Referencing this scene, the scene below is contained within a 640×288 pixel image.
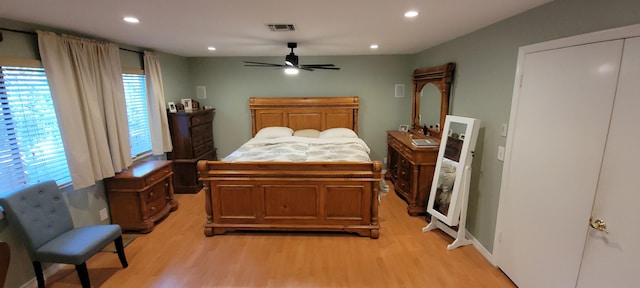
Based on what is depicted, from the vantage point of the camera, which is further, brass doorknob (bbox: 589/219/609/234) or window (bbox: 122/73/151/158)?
window (bbox: 122/73/151/158)

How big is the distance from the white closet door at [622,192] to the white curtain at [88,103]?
408 centimetres

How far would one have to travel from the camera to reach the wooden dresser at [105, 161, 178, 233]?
3.12 m

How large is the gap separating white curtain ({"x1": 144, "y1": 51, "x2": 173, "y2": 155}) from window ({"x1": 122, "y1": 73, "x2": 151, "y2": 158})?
0.07m

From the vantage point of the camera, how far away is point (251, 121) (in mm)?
5219

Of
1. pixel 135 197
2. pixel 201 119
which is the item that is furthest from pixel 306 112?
pixel 135 197

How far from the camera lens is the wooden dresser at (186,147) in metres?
4.28

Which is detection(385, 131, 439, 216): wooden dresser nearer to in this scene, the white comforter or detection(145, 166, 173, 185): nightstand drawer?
the white comforter

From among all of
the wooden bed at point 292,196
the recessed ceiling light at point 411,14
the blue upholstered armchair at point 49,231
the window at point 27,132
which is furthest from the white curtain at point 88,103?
the recessed ceiling light at point 411,14

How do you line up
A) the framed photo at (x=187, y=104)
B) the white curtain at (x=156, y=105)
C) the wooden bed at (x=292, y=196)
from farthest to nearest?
the framed photo at (x=187, y=104)
the white curtain at (x=156, y=105)
the wooden bed at (x=292, y=196)

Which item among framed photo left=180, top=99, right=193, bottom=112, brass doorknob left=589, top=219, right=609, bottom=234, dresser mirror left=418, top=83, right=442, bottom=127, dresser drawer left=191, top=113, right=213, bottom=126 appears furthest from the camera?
framed photo left=180, top=99, right=193, bottom=112

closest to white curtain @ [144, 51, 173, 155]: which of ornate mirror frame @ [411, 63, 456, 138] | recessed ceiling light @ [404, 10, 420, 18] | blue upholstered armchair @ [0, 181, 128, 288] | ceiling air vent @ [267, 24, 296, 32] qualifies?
blue upholstered armchair @ [0, 181, 128, 288]

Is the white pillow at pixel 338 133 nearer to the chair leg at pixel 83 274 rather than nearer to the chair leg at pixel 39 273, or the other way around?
the chair leg at pixel 83 274

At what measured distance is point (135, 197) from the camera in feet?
10.4

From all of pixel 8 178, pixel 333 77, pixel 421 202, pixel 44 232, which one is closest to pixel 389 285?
pixel 421 202
